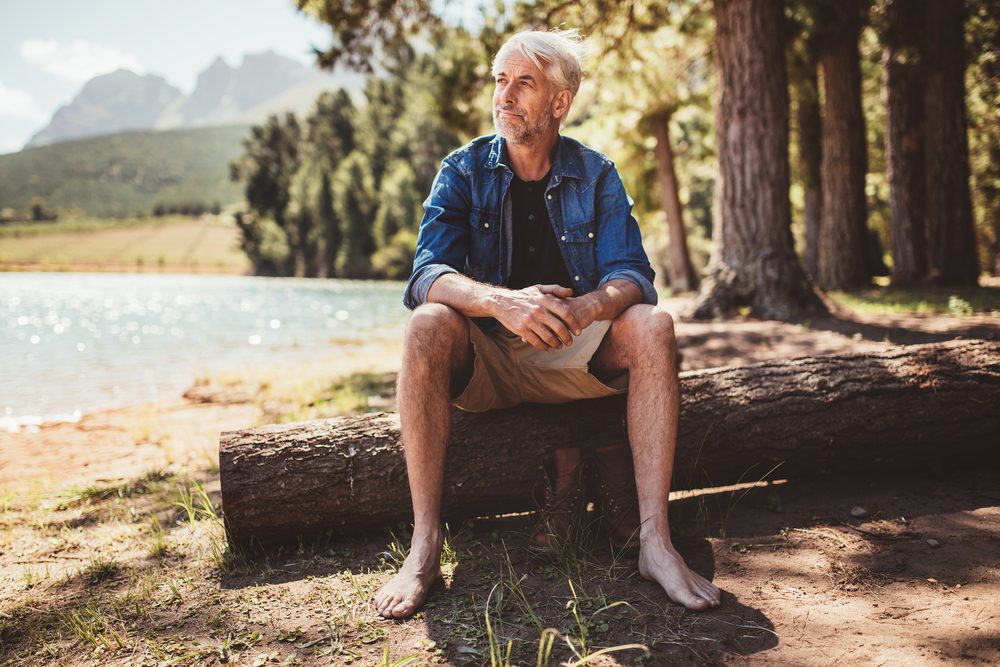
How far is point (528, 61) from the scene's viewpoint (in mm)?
2602

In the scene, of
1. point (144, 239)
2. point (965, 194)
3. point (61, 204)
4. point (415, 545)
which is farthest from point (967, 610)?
point (61, 204)

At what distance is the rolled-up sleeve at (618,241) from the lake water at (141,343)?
19.6ft

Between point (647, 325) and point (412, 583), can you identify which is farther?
point (647, 325)

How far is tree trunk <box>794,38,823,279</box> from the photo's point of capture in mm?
13695

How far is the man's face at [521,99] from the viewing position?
8.55 ft

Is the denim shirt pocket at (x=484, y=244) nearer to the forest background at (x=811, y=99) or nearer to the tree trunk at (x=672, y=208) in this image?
the forest background at (x=811, y=99)

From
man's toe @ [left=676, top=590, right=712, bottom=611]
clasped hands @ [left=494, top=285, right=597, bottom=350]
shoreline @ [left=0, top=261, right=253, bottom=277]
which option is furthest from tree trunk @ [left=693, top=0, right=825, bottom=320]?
shoreline @ [left=0, top=261, right=253, bottom=277]

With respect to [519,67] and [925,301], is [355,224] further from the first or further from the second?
[519,67]

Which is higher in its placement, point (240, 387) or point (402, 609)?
point (240, 387)

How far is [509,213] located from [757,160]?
5.18m

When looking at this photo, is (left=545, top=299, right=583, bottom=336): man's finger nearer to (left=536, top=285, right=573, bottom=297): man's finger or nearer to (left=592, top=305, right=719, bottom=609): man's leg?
(left=536, top=285, right=573, bottom=297): man's finger

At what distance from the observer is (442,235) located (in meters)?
2.61

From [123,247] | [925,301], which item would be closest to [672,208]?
[925,301]

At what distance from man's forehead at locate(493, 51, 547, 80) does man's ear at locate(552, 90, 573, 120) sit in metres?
0.12
